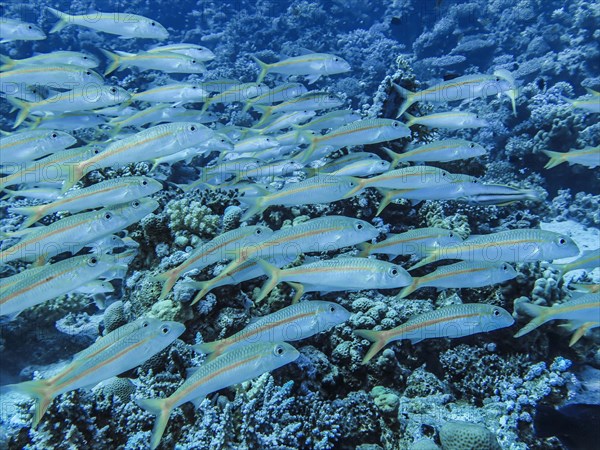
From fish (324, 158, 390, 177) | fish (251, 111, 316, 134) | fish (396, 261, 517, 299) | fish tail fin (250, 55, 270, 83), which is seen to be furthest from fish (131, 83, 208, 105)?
fish (396, 261, 517, 299)

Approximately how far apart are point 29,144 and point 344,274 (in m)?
3.45

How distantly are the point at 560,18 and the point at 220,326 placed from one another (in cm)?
2140

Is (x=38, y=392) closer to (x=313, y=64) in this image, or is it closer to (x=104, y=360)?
(x=104, y=360)

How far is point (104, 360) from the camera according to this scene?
2.79m

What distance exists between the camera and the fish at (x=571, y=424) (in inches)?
141

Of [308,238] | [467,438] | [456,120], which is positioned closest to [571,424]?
[467,438]

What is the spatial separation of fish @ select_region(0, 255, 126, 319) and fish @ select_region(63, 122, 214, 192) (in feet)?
2.76

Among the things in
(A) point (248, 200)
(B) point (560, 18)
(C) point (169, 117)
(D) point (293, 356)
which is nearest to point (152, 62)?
(C) point (169, 117)

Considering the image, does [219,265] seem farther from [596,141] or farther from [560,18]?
[560,18]

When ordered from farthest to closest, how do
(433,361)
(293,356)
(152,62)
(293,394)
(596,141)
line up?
(596,141), (152,62), (433,361), (293,394), (293,356)

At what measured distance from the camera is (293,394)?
401 cm

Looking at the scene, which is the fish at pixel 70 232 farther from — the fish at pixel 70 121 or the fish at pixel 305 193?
the fish at pixel 70 121

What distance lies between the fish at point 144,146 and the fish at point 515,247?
2.56 metres

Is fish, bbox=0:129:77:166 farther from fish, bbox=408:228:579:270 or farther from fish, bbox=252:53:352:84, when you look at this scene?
fish, bbox=408:228:579:270
